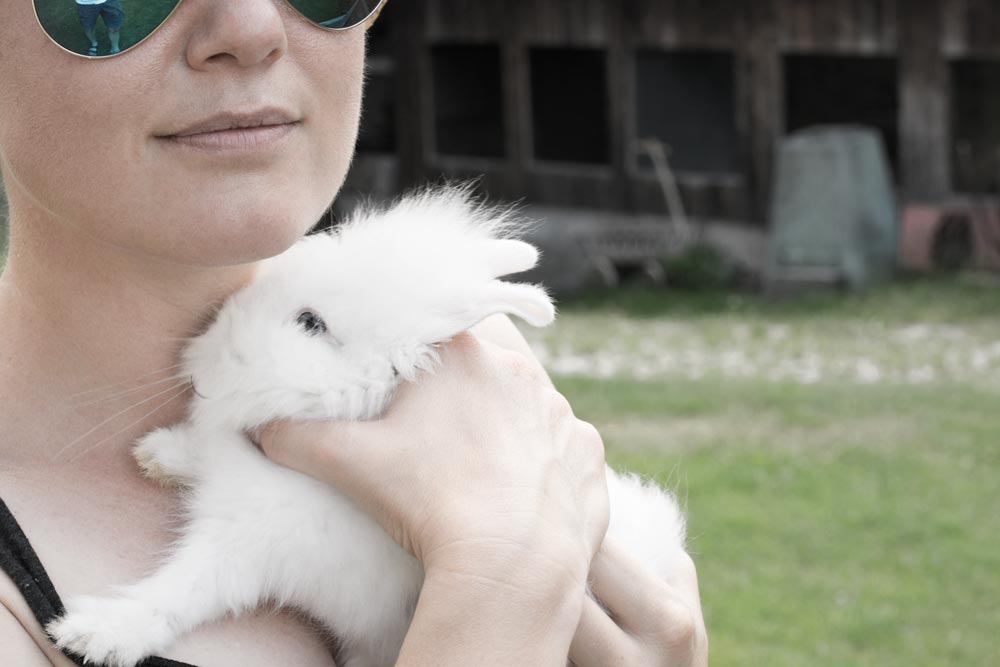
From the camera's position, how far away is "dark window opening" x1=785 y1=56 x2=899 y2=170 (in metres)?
15.2

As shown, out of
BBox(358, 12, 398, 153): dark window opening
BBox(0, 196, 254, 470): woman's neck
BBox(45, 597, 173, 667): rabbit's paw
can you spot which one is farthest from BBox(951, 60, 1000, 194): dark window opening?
BBox(45, 597, 173, 667): rabbit's paw

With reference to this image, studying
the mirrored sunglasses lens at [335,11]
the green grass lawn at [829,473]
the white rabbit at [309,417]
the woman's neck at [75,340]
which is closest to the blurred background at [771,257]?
the green grass lawn at [829,473]

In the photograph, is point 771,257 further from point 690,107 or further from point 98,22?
point 98,22

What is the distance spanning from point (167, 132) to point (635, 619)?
38.0 inches

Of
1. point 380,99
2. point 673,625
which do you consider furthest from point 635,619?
point 380,99

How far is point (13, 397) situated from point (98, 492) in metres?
0.18

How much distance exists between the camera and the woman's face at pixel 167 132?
→ 1654 millimetres

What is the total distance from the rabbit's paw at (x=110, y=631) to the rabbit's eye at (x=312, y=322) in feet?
1.75

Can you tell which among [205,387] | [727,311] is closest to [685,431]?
[727,311]

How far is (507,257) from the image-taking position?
2.15 meters

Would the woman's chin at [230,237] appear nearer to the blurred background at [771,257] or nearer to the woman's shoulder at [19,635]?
the woman's shoulder at [19,635]

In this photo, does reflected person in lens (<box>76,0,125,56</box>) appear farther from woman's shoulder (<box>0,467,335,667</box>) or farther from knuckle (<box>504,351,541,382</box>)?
knuckle (<box>504,351,541,382</box>)

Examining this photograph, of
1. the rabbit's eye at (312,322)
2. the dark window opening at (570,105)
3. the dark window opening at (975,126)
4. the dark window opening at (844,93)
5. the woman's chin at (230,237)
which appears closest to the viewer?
the woman's chin at (230,237)

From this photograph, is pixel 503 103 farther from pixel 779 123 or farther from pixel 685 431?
pixel 685 431
